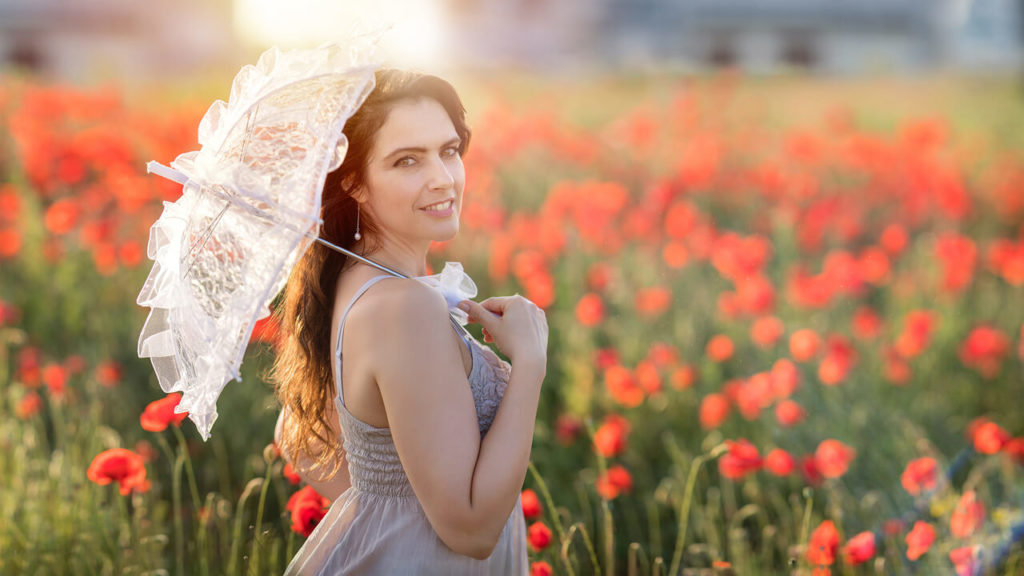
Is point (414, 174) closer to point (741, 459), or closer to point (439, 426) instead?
point (439, 426)

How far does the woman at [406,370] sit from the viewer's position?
1551mm

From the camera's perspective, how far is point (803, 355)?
340 centimetres

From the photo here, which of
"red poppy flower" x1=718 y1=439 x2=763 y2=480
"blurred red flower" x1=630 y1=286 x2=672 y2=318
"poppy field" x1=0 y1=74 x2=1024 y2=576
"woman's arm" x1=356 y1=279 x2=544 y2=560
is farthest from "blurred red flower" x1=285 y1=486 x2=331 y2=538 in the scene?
"blurred red flower" x1=630 y1=286 x2=672 y2=318

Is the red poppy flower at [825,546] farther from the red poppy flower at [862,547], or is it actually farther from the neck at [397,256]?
the neck at [397,256]

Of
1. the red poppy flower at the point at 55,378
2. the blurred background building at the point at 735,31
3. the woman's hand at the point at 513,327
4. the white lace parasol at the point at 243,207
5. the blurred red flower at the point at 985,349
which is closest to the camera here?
the white lace parasol at the point at 243,207

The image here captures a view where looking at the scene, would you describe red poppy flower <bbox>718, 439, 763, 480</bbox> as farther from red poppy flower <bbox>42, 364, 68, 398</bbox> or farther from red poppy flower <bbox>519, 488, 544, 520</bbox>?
red poppy flower <bbox>42, 364, 68, 398</bbox>

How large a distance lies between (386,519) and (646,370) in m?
1.80

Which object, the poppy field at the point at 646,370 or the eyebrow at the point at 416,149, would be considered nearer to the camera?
the eyebrow at the point at 416,149

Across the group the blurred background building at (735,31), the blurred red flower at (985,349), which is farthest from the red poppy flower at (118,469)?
the blurred background building at (735,31)

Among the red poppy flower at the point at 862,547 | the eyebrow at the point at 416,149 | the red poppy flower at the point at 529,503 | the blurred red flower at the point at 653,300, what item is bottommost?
the blurred red flower at the point at 653,300

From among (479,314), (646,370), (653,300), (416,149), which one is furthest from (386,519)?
(653,300)

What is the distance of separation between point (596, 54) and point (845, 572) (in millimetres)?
30379

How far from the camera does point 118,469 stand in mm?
2070

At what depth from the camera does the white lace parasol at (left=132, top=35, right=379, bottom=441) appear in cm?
153
